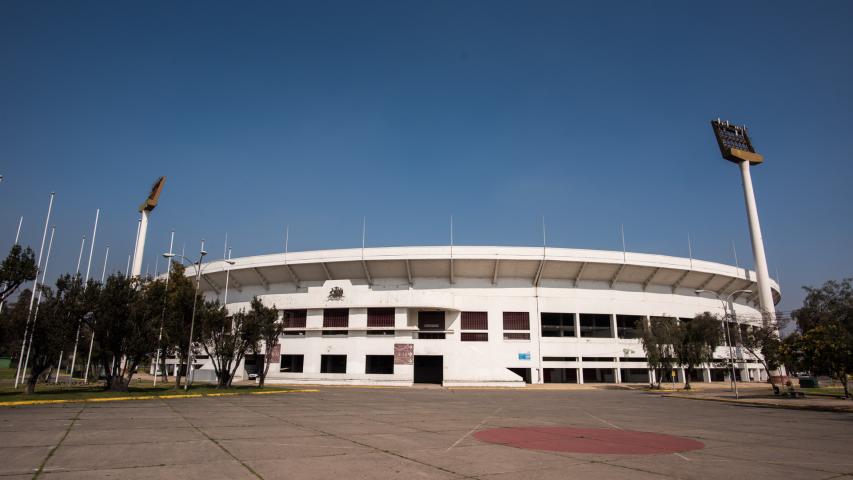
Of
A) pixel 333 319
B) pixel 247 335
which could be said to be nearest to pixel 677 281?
pixel 333 319

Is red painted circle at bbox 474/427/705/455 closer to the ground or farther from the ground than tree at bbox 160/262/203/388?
closer to the ground

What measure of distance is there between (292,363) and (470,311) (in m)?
22.0

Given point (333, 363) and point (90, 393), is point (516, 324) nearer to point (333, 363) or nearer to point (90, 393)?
point (333, 363)

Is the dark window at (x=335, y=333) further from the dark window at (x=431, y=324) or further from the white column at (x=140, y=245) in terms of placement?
the white column at (x=140, y=245)

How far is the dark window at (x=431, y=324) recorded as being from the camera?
5566 centimetres

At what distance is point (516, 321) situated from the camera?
5766cm

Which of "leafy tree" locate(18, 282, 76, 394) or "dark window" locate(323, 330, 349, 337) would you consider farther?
"dark window" locate(323, 330, 349, 337)

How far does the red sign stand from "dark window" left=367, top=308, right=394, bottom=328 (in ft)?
9.33

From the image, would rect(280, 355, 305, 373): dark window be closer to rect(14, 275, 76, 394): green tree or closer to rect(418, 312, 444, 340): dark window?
rect(418, 312, 444, 340): dark window

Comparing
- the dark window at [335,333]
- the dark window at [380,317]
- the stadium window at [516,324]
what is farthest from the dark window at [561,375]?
the dark window at [335,333]

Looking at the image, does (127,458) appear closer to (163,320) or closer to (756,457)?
(756,457)

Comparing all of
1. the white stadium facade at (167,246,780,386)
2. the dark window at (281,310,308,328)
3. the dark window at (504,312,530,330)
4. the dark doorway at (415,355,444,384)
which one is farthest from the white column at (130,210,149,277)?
the dark window at (504,312,530,330)

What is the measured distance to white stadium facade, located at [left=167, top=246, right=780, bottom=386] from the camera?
172 ft

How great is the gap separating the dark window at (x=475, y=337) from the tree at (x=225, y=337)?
25586 mm
